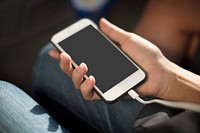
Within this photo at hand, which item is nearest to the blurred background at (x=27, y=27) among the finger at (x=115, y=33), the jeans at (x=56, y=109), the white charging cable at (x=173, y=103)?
the jeans at (x=56, y=109)

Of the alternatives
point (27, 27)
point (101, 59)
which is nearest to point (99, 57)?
point (101, 59)

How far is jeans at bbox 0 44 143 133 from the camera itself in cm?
77

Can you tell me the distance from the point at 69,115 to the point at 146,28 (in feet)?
1.40

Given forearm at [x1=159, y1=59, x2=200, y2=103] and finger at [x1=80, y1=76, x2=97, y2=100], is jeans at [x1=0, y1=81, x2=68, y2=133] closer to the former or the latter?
finger at [x1=80, y1=76, x2=97, y2=100]

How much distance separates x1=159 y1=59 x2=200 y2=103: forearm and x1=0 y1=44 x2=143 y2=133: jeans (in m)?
0.07

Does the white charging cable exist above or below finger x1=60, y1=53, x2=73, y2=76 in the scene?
below

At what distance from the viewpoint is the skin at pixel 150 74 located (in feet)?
2.61

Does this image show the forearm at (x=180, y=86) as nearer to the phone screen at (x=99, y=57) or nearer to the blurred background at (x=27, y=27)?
the phone screen at (x=99, y=57)

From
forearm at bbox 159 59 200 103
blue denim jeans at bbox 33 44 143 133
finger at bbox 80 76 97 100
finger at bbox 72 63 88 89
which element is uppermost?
finger at bbox 72 63 88 89

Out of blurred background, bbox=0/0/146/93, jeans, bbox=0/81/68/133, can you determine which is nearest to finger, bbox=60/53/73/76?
A: jeans, bbox=0/81/68/133

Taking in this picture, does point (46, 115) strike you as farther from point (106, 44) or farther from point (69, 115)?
point (106, 44)

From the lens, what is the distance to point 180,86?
80 centimetres

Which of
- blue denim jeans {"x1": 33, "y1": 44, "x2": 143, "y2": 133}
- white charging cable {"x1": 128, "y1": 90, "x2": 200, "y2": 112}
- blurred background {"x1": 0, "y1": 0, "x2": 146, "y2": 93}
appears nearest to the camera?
white charging cable {"x1": 128, "y1": 90, "x2": 200, "y2": 112}

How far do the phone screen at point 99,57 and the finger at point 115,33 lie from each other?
0.07 feet
